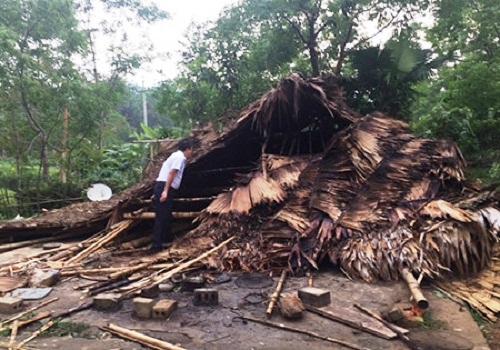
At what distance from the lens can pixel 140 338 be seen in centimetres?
289

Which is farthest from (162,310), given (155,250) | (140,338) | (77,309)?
(155,250)

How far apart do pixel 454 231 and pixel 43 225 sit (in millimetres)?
5919

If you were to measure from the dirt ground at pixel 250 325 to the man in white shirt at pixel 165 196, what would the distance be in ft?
5.06

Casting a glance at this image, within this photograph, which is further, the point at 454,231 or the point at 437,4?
the point at 437,4

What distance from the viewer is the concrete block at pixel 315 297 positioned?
3.45 m

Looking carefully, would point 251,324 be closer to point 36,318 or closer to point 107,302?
point 107,302

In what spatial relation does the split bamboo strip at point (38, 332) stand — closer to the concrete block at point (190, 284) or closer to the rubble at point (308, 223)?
the rubble at point (308, 223)

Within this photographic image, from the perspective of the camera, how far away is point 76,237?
7.04m

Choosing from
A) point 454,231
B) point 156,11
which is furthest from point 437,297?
point 156,11

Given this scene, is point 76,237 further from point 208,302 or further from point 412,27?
point 412,27

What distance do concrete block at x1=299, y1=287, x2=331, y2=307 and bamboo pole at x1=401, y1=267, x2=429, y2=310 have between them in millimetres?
681

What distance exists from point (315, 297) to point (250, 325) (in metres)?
0.62

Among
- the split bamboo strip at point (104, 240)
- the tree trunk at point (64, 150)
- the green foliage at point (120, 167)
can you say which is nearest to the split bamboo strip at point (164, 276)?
the split bamboo strip at point (104, 240)

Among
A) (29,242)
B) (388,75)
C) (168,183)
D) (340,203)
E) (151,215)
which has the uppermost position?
(388,75)
